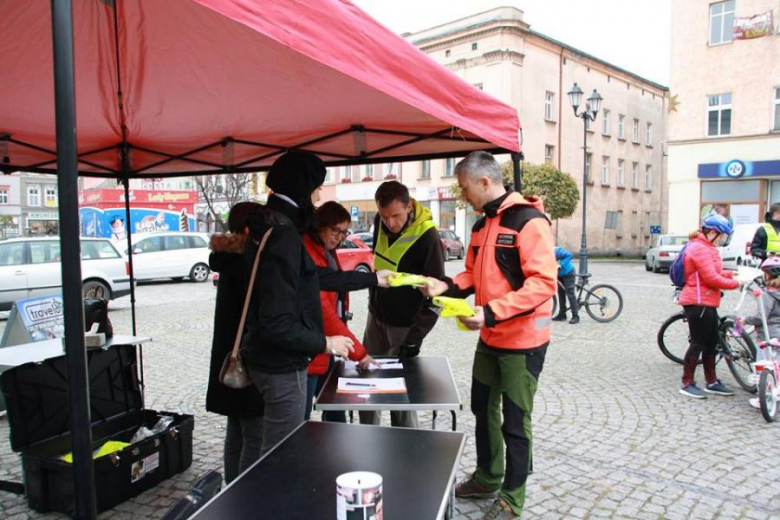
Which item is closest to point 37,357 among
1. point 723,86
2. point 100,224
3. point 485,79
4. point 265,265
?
point 265,265

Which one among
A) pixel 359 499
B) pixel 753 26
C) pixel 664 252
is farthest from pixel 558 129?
pixel 359 499

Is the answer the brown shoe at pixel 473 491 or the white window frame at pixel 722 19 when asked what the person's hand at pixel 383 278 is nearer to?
the brown shoe at pixel 473 491

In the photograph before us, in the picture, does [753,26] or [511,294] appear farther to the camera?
[753,26]

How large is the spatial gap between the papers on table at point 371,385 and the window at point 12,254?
10089 mm

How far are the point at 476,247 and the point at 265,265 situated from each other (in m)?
1.28

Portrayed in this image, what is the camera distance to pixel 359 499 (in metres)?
1.44

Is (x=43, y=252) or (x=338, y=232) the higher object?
(x=338, y=232)

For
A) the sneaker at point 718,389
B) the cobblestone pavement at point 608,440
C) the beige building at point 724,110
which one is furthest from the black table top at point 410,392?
the beige building at point 724,110

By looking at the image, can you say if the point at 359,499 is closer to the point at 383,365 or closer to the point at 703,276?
the point at 383,365

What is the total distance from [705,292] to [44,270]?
35.7 feet

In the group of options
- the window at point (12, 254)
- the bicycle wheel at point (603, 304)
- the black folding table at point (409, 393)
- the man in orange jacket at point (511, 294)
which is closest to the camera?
the black folding table at point (409, 393)

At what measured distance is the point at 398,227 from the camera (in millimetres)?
3494

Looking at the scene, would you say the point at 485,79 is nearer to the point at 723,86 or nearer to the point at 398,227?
the point at 723,86

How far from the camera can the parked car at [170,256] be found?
51.0 feet
